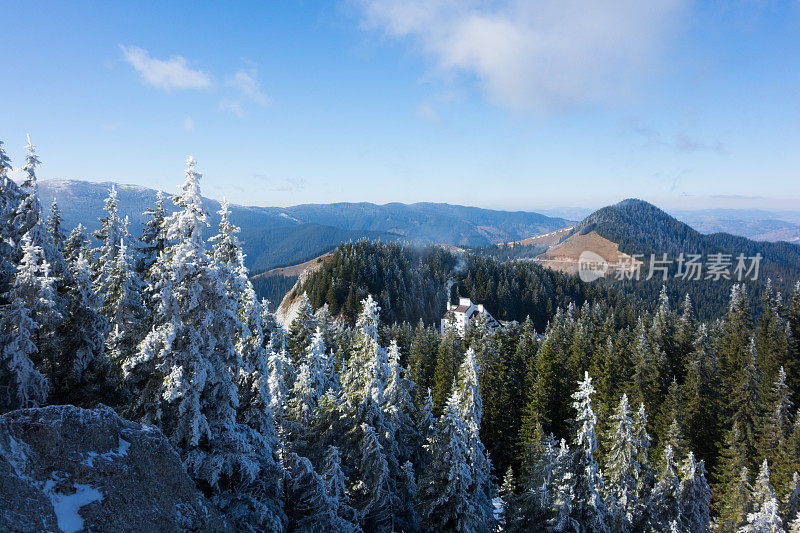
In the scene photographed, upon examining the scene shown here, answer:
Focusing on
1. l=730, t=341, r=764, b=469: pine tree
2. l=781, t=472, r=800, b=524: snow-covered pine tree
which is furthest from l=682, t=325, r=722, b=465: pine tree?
l=781, t=472, r=800, b=524: snow-covered pine tree

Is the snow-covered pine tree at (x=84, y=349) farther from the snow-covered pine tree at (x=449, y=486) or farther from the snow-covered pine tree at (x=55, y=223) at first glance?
the snow-covered pine tree at (x=449, y=486)

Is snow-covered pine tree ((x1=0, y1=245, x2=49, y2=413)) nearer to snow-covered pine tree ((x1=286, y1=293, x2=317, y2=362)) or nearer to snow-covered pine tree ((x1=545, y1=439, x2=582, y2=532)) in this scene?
snow-covered pine tree ((x1=545, y1=439, x2=582, y2=532))

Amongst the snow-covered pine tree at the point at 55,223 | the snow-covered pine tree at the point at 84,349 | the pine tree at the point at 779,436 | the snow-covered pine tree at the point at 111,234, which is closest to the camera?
the snow-covered pine tree at the point at 84,349

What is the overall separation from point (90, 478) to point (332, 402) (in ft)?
39.7

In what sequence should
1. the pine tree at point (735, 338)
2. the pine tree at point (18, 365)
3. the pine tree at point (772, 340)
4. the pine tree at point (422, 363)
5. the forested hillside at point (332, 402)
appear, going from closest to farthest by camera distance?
the forested hillside at point (332, 402), the pine tree at point (18, 365), the pine tree at point (772, 340), the pine tree at point (735, 338), the pine tree at point (422, 363)

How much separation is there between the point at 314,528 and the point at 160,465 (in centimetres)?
614

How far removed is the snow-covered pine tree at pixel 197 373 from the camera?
10555 mm

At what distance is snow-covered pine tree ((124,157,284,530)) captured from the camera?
34.6 ft

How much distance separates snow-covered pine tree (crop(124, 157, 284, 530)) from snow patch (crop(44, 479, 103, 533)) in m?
3.29

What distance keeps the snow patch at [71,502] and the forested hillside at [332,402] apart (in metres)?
3.36

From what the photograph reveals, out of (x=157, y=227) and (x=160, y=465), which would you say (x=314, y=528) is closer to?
(x=160, y=465)

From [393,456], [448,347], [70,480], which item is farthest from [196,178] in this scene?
[448,347]

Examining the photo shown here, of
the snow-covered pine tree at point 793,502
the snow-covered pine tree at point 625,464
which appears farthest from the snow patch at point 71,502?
the snow-covered pine tree at point 793,502

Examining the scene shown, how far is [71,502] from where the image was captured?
675cm
